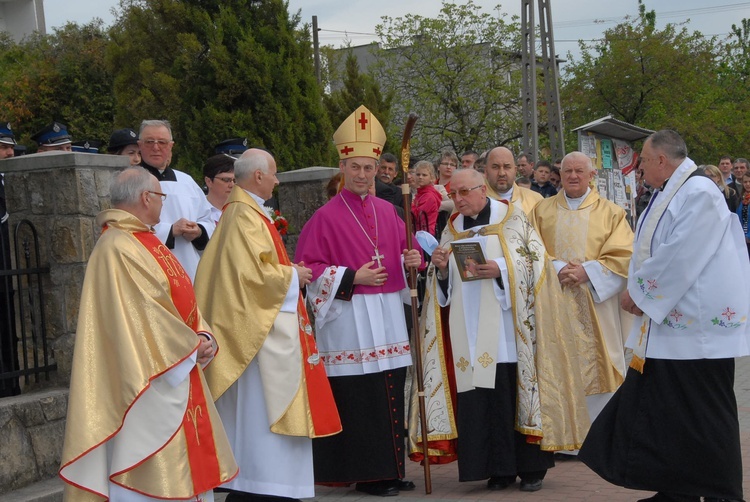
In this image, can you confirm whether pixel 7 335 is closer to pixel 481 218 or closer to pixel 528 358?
pixel 481 218

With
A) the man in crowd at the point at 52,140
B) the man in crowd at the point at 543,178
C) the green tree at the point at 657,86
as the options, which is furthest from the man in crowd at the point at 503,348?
the green tree at the point at 657,86

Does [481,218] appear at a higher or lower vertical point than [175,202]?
lower

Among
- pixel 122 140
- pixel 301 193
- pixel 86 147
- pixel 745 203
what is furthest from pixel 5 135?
pixel 745 203

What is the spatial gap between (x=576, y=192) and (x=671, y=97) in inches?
912

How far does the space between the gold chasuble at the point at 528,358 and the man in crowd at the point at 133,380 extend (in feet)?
7.72

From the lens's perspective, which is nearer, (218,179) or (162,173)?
(162,173)

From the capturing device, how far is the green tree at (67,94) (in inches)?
1119

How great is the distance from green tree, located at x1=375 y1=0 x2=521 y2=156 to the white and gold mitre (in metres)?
23.7

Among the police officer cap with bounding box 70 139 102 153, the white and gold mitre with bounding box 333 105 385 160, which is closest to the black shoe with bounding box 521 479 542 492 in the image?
the white and gold mitre with bounding box 333 105 385 160

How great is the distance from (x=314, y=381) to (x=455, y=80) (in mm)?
26833

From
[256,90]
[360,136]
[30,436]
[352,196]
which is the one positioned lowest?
[30,436]

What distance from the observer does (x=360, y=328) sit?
657 centimetres

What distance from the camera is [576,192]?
7836 millimetres

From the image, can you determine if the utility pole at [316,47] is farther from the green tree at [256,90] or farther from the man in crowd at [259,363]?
the man in crowd at [259,363]
